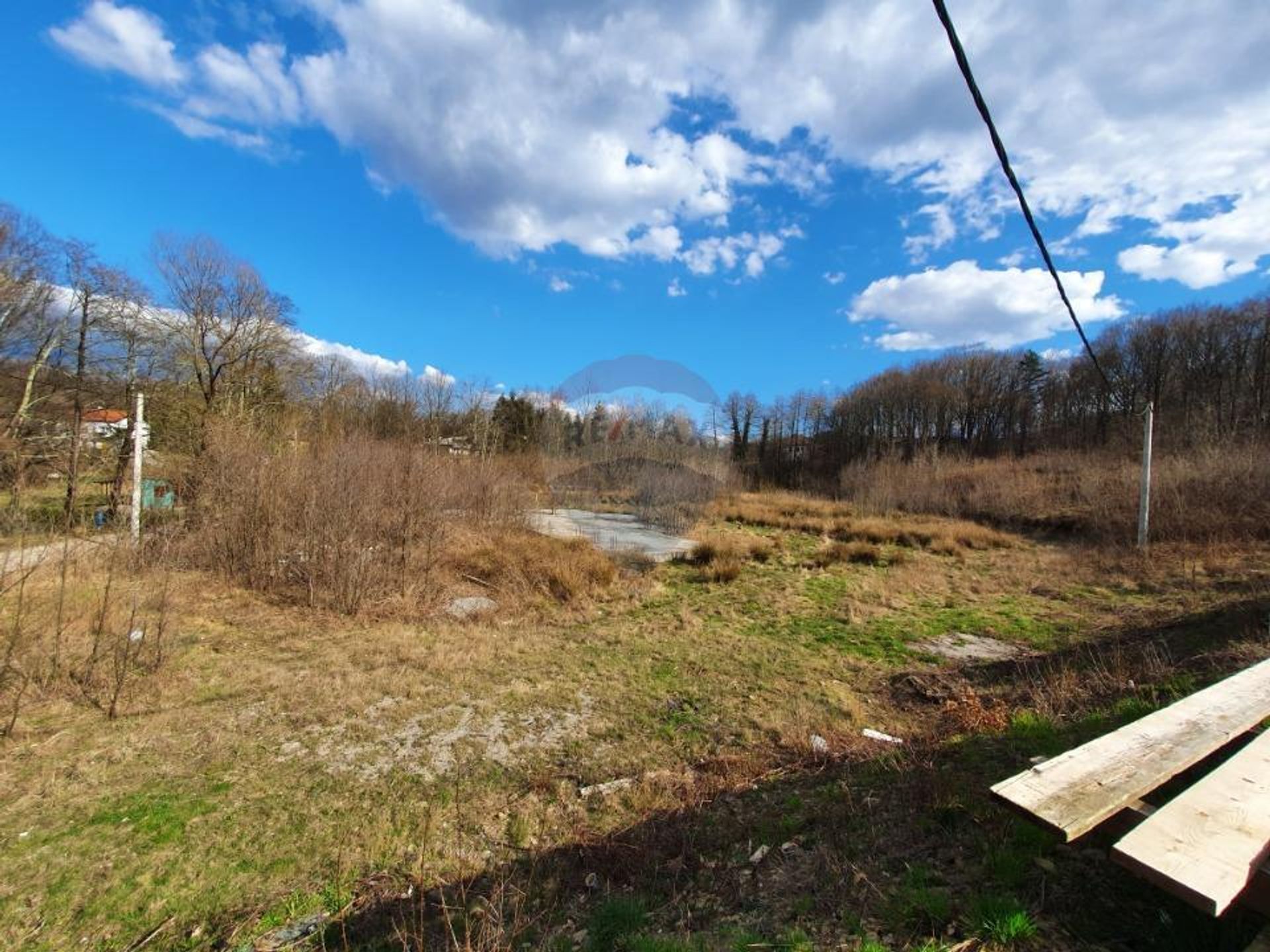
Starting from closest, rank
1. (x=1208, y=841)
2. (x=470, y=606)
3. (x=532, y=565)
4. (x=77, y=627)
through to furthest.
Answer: (x=1208, y=841)
(x=77, y=627)
(x=470, y=606)
(x=532, y=565)

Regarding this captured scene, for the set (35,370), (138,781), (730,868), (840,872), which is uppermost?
(35,370)

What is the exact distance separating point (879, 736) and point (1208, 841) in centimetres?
334

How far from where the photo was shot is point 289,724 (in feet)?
16.9

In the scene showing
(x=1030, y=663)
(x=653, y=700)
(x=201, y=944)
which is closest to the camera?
(x=201, y=944)

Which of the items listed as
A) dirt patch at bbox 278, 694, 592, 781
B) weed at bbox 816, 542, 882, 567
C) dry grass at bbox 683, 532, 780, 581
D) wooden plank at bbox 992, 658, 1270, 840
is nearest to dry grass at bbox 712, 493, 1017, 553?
weed at bbox 816, 542, 882, 567

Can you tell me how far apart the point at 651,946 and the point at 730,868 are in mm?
838

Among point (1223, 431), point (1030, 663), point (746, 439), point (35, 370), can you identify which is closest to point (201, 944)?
point (1030, 663)

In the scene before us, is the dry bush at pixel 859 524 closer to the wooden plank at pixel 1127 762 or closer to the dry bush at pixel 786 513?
the dry bush at pixel 786 513

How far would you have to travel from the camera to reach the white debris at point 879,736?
457cm

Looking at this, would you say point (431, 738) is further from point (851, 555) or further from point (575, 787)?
point (851, 555)

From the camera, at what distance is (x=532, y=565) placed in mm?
11039

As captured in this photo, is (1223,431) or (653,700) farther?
(1223,431)

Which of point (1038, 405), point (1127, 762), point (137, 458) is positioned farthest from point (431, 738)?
point (1038, 405)

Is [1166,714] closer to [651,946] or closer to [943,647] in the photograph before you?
[651,946]
